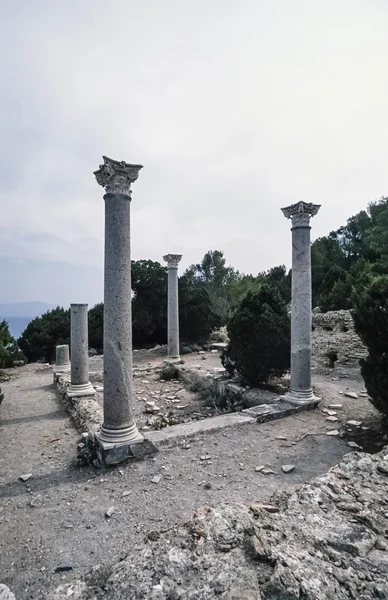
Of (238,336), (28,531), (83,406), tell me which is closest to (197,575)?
(28,531)

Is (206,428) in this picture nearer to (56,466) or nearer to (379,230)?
(56,466)

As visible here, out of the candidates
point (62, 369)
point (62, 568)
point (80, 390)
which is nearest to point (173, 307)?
point (62, 369)

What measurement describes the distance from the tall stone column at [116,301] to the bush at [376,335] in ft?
11.6

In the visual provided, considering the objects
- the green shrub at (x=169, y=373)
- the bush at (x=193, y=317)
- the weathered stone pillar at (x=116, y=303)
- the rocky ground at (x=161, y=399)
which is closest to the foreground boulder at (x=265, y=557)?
the weathered stone pillar at (x=116, y=303)

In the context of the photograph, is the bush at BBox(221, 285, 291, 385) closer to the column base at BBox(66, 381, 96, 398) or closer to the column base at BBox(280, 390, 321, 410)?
the column base at BBox(280, 390, 321, 410)

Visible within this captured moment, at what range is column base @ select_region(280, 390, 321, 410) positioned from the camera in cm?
599

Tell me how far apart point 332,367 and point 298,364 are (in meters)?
4.66

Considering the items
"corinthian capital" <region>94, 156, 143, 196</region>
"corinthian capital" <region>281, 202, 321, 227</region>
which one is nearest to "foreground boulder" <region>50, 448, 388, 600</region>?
"corinthian capital" <region>94, 156, 143, 196</region>

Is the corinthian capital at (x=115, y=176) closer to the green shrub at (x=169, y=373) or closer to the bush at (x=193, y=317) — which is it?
the green shrub at (x=169, y=373)

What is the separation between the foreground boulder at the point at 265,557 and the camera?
1674 mm

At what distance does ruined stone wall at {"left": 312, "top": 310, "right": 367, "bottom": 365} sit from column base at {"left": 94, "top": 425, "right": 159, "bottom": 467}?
7316 mm

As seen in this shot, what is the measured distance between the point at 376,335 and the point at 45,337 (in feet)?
48.9

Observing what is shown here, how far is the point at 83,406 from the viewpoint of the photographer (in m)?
6.55

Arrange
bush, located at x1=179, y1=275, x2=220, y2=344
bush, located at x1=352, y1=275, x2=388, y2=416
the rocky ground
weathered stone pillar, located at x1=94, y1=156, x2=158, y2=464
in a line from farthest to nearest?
1. bush, located at x1=179, y1=275, x2=220, y2=344
2. the rocky ground
3. bush, located at x1=352, y1=275, x2=388, y2=416
4. weathered stone pillar, located at x1=94, y1=156, x2=158, y2=464
